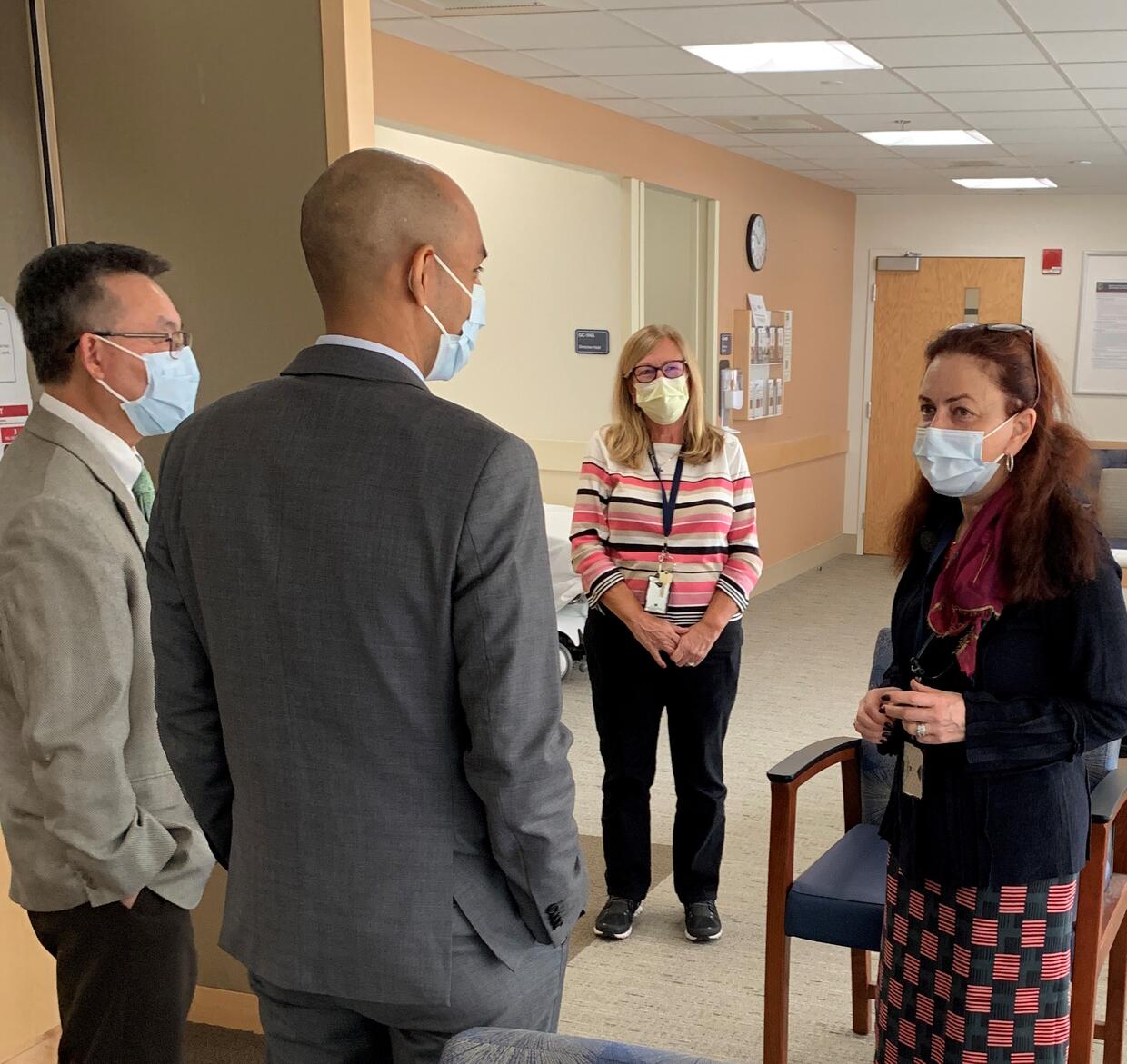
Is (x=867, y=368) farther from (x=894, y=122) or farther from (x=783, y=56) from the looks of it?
(x=783, y=56)

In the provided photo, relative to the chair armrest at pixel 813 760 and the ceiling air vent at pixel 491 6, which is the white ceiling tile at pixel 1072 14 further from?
the chair armrest at pixel 813 760

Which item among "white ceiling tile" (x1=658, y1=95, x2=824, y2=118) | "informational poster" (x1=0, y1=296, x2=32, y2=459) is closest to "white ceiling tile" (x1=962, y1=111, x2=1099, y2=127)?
"white ceiling tile" (x1=658, y1=95, x2=824, y2=118)

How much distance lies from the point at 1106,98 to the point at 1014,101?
0.38m

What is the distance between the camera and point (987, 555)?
1.83 meters

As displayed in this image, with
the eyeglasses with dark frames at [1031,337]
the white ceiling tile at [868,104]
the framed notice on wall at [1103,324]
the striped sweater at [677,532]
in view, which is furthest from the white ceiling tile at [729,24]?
the framed notice on wall at [1103,324]

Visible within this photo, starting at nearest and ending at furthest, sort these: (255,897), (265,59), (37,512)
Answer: (255,897) < (37,512) < (265,59)

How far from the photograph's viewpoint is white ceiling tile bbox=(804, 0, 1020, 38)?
3.69m

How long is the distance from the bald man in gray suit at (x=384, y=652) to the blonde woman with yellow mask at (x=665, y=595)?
5.69ft

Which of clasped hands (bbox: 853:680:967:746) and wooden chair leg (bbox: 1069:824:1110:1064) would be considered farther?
wooden chair leg (bbox: 1069:824:1110:1064)

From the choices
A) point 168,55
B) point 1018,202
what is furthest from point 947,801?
point 1018,202

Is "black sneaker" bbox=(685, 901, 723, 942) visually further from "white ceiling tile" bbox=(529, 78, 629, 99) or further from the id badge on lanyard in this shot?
"white ceiling tile" bbox=(529, 78, 629, 99)

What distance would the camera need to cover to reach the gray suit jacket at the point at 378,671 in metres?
1.21

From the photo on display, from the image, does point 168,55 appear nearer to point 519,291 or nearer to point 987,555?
point 987,555

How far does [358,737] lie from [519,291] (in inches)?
Result: 219
